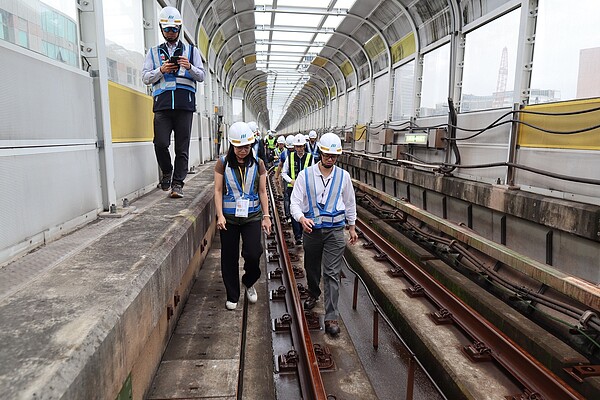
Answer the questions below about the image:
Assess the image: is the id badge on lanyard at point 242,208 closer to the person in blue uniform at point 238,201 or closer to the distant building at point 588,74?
the person in blue uniform at point 238,201

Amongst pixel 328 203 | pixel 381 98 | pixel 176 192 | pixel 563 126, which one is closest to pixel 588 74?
pixel 563 126

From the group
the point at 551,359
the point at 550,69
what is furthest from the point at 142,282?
the point at 550,69

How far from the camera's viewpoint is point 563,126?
616 cm

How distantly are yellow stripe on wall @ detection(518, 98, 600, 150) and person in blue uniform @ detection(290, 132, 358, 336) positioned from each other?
371 centimetres

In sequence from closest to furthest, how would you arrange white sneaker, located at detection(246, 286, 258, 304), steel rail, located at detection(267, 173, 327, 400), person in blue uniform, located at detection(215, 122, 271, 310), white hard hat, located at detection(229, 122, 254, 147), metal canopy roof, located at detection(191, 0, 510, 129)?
steel rail, located at detection(267, 173, 327, 400), white hard hat, located at detection(229, 122, 254, 147), person in blue uniform, located at detection(215, 122, 271, 310), white sneaker, located at detection(246, 286, 258, 304), metal canopy roof, located at detection(191, 0, 510, 129)

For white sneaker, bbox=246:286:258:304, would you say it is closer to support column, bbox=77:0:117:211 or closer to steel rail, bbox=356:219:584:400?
support column, bbox=77:0:117:211

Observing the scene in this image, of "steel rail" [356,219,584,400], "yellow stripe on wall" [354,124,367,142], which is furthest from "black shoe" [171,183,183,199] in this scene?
"yellow stripe on wall" [354,124,367,142]

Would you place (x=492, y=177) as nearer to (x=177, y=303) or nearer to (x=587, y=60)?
(x=587, y=60)

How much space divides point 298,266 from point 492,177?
4.22 meters

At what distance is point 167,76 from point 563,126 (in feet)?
18.9

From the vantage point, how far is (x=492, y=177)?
7.94 meters

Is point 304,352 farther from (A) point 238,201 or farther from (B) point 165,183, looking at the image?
(B) point 165,183

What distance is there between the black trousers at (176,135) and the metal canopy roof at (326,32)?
195 inches

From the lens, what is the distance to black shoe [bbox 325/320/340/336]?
180 inches
